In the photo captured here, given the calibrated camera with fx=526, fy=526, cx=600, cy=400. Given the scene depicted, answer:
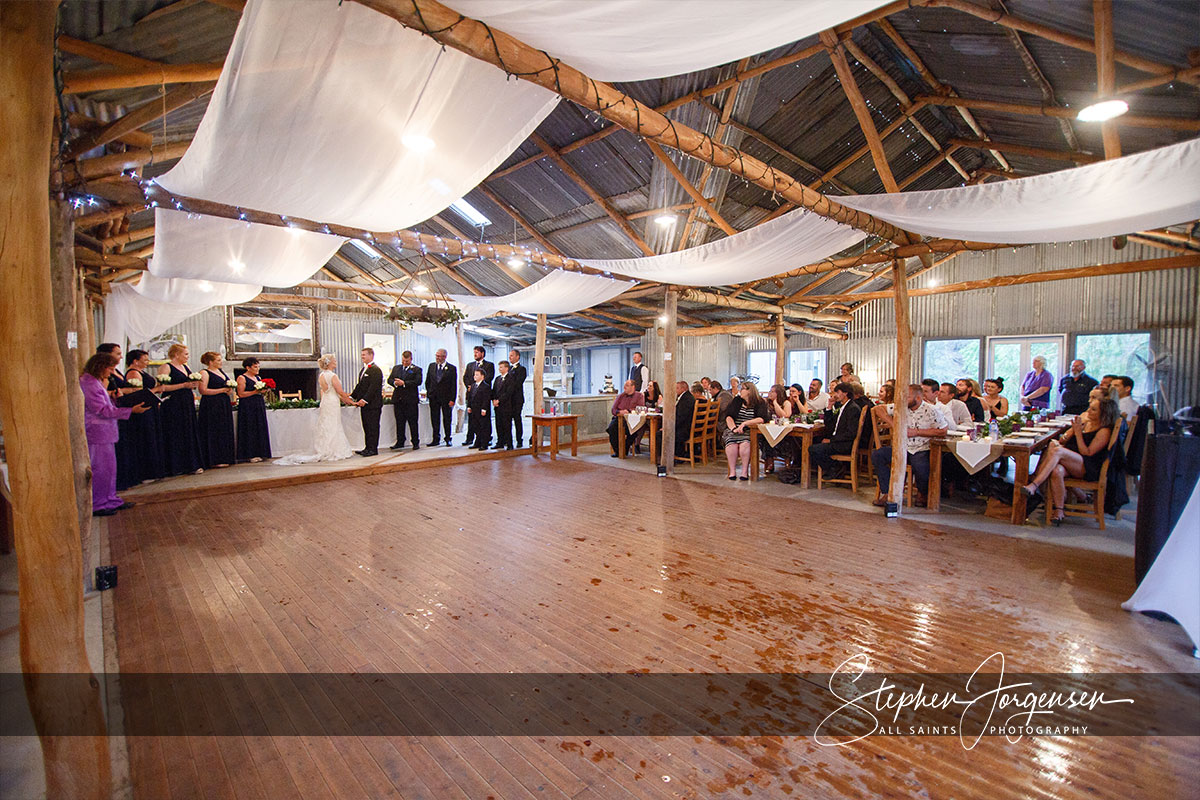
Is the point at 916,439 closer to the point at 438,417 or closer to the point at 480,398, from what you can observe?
the point at 480,398

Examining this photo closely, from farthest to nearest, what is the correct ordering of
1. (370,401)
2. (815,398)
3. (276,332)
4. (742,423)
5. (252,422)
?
1. (276,332)
2. (815,398)
3. (370,401)
4. (252,422)
5. (742,423)

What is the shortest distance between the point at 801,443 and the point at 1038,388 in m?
4.84

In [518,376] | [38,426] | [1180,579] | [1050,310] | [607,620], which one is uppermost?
[1050,310]

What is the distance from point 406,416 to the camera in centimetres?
887

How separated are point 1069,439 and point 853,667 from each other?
14.7 ft

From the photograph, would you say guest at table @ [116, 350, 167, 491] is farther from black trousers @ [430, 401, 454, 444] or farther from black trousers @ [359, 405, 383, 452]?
black trousers @ [430, 401, 454, 444]

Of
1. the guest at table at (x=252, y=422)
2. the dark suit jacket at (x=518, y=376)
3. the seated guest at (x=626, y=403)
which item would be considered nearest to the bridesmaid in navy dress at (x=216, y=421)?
the guest at table at (x=252, y=422)

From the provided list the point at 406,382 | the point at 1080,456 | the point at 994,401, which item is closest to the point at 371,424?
the point at 406,382

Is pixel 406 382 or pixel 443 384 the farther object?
pixel 443 384

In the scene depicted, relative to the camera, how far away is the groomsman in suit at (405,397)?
28.2ft

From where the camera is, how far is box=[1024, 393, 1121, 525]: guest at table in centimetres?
486

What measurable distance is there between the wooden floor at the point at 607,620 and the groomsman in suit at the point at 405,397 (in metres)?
2.86

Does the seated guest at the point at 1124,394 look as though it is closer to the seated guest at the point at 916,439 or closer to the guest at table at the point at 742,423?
the seated guest at the point at 916,439

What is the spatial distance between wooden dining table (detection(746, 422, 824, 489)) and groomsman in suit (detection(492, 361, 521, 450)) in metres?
4.00
